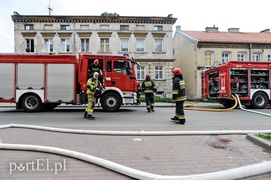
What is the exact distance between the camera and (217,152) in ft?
13.9

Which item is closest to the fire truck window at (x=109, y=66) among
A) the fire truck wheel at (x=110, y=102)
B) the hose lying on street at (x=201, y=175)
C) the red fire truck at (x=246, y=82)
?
the fire truck wheel at (x=110, y=102)

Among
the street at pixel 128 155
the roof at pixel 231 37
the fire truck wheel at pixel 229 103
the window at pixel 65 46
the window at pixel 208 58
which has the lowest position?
the street at pixel 128 155

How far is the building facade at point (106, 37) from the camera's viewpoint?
26.1 meters

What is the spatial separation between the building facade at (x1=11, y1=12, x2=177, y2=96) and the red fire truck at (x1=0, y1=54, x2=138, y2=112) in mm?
15815

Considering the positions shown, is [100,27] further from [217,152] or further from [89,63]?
[217,152]

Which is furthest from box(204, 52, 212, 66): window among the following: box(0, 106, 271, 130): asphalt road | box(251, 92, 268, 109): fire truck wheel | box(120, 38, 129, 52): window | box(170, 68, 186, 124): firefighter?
box(170, 68, 186, 124): firefighter

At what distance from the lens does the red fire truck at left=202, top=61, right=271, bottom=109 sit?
12.9 m

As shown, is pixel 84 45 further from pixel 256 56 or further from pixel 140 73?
pixel 256 56

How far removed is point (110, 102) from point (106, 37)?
17.3m

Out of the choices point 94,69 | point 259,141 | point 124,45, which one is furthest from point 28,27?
point 259,141

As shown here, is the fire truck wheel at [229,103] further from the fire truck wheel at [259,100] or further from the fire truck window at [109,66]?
the fire truck window at [109,66]

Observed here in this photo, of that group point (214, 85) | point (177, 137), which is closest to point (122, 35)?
point (214, 85)

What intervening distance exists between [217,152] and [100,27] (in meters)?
24.3

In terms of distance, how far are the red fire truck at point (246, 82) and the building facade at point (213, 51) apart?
12.5 meters
